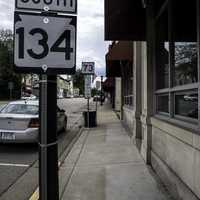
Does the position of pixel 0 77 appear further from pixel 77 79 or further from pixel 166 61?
pixel 166 61

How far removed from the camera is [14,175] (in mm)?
7707

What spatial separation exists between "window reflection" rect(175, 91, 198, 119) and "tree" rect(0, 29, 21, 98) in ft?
243

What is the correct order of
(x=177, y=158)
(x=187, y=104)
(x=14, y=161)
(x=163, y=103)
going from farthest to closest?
(x=14, y=161), (x=163, y=103), (x=177, y=158), (x=187, y=104)

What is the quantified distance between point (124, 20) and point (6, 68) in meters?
75.2

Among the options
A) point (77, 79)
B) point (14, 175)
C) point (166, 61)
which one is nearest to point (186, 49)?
point (166, 61)

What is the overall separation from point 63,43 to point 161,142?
13.9ft

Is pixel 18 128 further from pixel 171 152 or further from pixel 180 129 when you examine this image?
pixel 180 129

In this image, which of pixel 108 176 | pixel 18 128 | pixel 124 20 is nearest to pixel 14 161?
pixel 18 128

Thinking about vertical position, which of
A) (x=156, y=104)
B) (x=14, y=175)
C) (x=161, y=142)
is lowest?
(x=14, y=175)

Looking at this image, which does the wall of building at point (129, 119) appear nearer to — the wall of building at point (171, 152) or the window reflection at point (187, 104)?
the wall of building at point (171, 152)

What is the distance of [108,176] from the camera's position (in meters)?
7.34

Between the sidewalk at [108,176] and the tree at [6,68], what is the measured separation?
70.3 m

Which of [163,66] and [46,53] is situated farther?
[163,66]

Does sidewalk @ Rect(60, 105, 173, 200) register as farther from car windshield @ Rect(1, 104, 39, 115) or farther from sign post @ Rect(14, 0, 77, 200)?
sign post @ Rect(14, 0, 77, 200)
